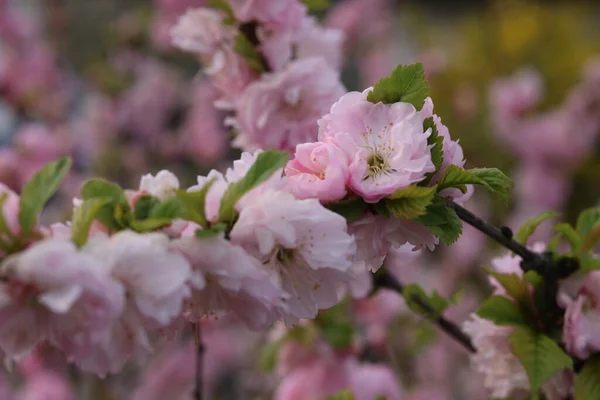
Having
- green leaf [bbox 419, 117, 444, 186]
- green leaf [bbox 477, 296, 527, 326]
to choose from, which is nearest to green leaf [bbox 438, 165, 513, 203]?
green leaf [bbox 419, 117, 444, 186]

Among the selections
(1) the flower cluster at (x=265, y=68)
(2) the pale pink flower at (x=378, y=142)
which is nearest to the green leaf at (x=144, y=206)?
(2) the pale pink flower at (x=378, y=142)

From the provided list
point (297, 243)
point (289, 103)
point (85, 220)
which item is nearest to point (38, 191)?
point (85, 220)

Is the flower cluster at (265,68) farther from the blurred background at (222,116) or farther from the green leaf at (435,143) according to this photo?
the blurred background at (222,116)

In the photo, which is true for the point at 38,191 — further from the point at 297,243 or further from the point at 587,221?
the point at 587,221

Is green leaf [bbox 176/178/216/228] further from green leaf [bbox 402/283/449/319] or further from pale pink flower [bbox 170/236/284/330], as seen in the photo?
green leaf [bbox 402/283/449/319]

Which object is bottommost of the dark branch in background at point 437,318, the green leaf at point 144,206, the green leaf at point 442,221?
the dark branch in background at point 437,318

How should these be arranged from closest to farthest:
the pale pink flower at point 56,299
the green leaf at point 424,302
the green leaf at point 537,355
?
1. the pale pink flower at point 56,299
2. the green leaf at point 537,355
3. the green leaf at point 424,302
